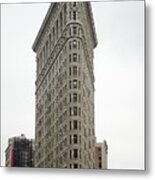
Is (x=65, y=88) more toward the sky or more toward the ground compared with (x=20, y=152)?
more toward the sky

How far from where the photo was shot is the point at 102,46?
2.31 m

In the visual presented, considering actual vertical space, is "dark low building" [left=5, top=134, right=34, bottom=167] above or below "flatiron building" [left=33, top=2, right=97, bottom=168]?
below

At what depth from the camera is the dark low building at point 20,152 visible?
7.84 feet

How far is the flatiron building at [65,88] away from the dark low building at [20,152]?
0.12 feet

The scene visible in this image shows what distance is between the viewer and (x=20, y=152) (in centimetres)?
242

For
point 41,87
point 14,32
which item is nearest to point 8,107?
point 41,87

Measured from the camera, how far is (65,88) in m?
2.35

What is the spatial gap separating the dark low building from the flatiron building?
4 centimetres

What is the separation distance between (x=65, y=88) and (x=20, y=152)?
395 millimetres

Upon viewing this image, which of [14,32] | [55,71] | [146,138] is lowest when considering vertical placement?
[146,138]

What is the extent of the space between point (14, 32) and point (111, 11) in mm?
505

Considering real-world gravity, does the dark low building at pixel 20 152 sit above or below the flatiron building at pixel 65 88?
below

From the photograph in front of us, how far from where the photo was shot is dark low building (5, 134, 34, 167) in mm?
2391

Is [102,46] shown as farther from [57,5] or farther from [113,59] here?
[57,5]
